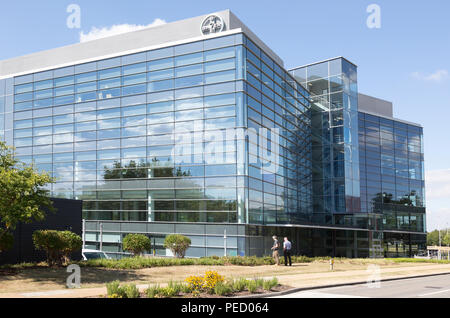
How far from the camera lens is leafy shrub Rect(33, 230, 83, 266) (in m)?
20.5

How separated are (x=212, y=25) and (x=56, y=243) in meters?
23.2

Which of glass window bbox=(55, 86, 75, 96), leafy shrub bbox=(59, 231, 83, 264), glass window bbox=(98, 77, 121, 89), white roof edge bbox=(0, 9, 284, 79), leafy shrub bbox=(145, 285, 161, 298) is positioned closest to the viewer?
leafy shrub bbox=(145, 285, 161, 298)

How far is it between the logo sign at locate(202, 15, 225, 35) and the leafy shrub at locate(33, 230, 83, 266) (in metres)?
21.9

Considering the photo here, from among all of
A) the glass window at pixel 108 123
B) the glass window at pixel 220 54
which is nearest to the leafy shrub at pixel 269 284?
the glass window at pixel 220 54

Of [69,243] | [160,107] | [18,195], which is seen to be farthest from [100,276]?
[160,107]

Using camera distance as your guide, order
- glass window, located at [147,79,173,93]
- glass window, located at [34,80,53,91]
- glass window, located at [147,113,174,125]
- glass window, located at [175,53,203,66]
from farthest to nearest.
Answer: glass window, located at [34,80,53,91]
glass window, located at [147,79,173,93]
glass window, located at [147,113,174,125]
glass window, located at [175,53,203,66]

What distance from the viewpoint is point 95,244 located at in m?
41.1

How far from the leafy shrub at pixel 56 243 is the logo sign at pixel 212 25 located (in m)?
21.9

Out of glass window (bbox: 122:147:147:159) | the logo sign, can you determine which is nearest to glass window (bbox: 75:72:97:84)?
glass window (bbox: 122:147:147:159)

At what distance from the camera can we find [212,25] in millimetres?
37219

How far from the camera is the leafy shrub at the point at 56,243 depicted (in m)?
20.5

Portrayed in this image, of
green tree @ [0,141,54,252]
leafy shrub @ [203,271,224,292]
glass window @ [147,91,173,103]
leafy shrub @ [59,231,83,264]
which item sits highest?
glass window @ [147,91,173,103]

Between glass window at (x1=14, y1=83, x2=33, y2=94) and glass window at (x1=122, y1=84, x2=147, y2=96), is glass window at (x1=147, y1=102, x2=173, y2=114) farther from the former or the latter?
glass window at (x1=14, y1=83, x2=33, y2=94)
